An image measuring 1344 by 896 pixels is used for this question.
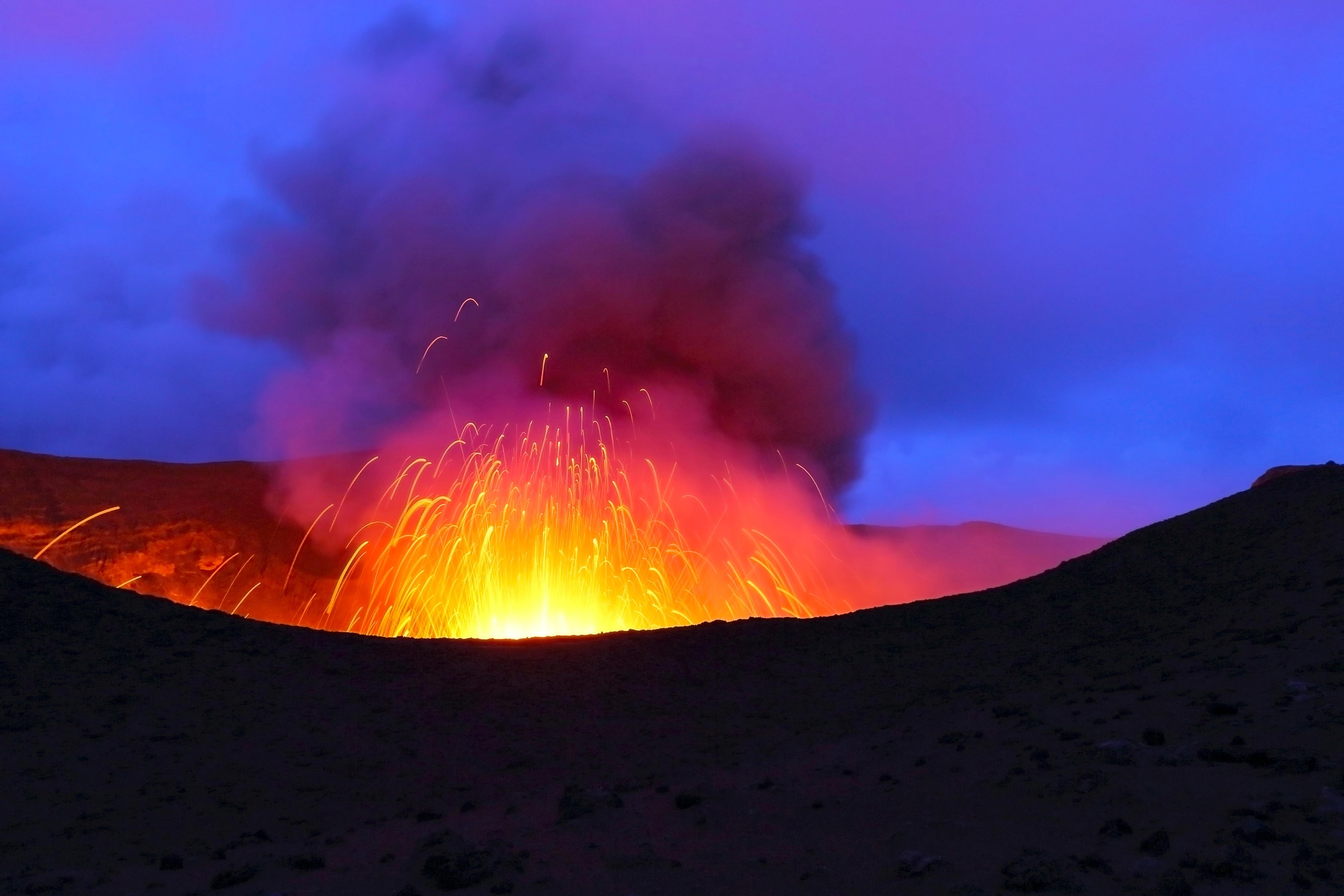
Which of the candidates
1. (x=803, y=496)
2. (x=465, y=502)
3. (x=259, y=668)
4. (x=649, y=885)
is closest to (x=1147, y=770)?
(x=649, y=885)

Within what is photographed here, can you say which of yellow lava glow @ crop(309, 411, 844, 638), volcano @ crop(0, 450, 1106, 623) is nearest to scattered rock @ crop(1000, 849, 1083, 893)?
yellow lava glow @ crop(309, 411, 844, 638)

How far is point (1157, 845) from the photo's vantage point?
4.83 metres

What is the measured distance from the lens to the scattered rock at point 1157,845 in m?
4.80

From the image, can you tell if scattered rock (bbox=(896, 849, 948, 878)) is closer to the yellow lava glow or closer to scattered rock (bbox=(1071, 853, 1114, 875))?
scattered rock (bbox=(1071, 853, 1114, 875))

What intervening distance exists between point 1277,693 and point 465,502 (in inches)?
882

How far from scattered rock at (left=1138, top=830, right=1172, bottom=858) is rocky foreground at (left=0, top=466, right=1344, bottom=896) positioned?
2.7 inches

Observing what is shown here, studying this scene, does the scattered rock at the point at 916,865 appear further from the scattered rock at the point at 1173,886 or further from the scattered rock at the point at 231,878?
the scattered rock at the point at 231,878

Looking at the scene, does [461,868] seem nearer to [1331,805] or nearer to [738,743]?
[1331,805]

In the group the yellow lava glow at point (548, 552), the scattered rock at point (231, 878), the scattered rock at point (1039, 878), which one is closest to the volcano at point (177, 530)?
the yellow lava glow at point (548, 552)

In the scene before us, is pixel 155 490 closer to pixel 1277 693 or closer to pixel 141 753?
pixel 141 753

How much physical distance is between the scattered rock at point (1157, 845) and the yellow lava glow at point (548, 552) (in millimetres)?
17312

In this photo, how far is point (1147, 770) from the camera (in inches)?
238

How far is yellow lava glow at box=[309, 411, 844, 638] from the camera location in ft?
81.3

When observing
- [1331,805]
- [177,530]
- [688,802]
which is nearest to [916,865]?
[1331,805]
